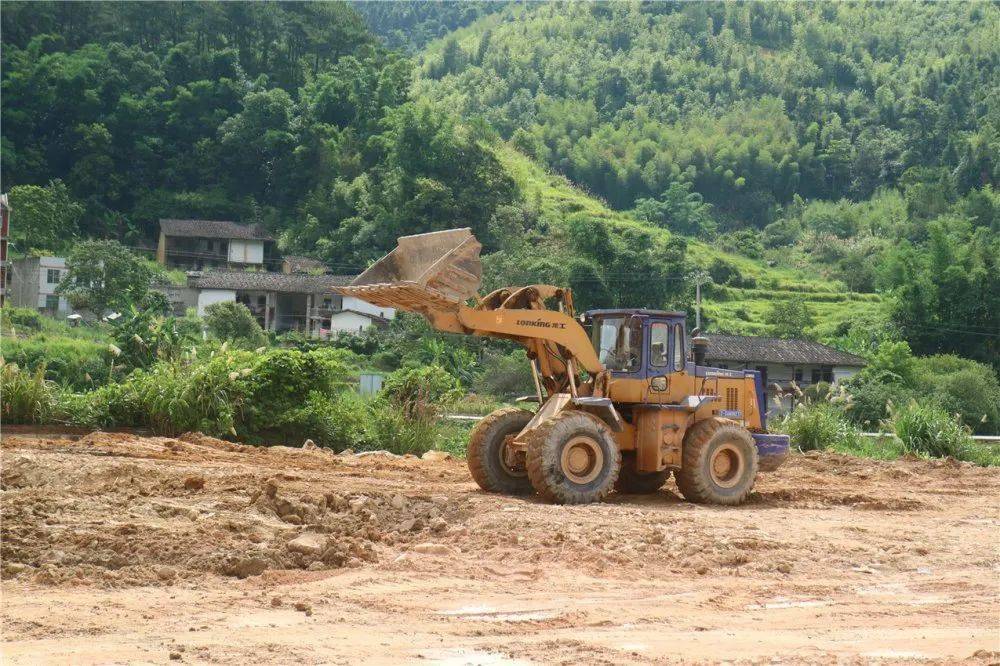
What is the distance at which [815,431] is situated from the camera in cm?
2223

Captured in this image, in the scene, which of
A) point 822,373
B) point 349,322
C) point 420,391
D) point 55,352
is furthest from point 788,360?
point 420,391

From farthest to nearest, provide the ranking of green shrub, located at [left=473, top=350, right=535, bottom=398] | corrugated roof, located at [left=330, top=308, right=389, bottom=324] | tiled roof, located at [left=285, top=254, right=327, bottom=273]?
1. tiled roof, located at [left=285, top=254, right=327, bottom=273]
2. corrugated roof, located at [left=330, top=308, right=389, bottom=324]
3. green shrub, located at [left=473, top=350, right=535, bottom=398]

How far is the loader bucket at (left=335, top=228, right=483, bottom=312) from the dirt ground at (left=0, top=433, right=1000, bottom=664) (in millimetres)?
1993

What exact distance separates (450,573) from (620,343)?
15.2 feet

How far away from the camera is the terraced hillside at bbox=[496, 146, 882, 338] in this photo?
69.6m

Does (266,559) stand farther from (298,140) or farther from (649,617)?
(298,140)

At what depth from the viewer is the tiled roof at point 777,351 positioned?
49906mm

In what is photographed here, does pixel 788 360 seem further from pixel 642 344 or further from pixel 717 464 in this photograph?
pixel 642 344

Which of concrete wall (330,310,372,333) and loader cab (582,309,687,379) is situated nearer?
loader cab (582,309,687,379)

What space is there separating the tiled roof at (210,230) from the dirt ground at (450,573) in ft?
201

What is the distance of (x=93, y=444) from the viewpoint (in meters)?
16.3

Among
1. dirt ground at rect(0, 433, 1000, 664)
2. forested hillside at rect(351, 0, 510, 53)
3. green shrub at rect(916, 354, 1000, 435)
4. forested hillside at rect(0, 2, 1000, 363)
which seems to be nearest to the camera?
dirt ground at rect(0, 433, 1000, 664)

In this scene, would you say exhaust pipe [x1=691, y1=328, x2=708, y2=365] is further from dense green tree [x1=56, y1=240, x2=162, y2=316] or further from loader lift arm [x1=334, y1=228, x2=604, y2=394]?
dense green tree [x1=56, y1=240, x2=162, y2=316]

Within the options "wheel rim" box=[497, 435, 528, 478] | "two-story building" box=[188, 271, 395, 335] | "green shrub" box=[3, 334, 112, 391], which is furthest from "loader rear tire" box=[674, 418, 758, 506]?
"two-story building" box=[188, 271, 395, 335]
